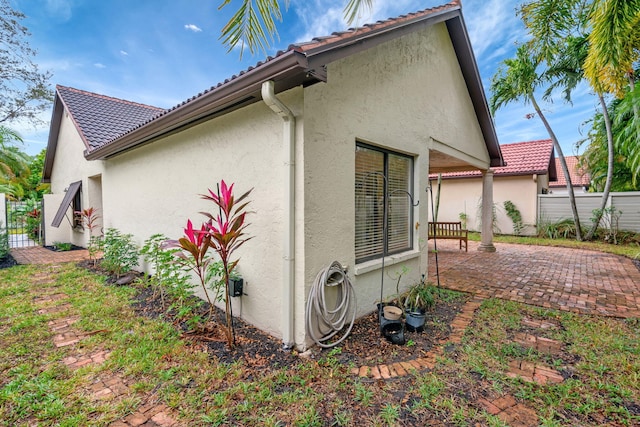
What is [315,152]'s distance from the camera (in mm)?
3465

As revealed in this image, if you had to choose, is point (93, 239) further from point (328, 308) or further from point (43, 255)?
point (328, 308)

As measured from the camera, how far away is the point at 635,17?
5.49m

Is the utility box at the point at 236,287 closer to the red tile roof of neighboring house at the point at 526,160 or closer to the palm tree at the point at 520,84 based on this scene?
the red tile roof of neighboring house at the point at 526,160

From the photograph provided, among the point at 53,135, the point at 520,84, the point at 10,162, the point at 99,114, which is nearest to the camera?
the point at 99,114

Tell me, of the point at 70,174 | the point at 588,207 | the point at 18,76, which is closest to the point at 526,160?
the point at 588,207

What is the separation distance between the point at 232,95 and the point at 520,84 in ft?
39.9

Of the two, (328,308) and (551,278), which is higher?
Answer: (328,308)

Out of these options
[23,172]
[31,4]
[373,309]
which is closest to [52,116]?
[31,4]

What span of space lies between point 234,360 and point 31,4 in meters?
13.9

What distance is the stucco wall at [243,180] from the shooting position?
366 centimetres

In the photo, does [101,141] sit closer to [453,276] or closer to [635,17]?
[453,276]

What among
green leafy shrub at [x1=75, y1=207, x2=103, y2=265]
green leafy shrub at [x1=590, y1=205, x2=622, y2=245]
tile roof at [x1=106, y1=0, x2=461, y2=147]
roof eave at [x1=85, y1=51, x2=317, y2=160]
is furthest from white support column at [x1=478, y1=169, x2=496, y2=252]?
green leafy shrub at [x1=75, y1=207, x2=103, y2=265]

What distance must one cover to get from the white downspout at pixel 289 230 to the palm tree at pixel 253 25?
136 cm

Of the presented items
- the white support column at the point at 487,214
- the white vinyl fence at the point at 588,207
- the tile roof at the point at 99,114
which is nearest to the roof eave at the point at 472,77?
the white support column at the point at 487,214
